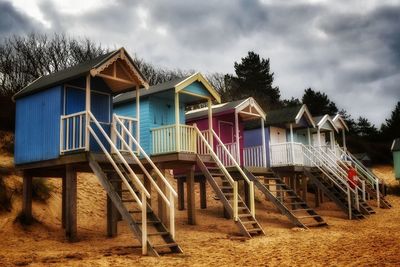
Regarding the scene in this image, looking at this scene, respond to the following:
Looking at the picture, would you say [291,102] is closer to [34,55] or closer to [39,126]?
[34,55]

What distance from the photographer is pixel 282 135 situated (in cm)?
2633

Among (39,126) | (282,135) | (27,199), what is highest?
(282,135)

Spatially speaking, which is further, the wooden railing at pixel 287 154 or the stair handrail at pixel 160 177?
the wooden railing at pixel 287 154

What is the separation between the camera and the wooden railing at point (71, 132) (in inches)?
540

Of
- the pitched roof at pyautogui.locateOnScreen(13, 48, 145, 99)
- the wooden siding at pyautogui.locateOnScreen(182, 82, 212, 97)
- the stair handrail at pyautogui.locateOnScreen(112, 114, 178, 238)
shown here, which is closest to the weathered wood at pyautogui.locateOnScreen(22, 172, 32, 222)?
the pitched roof at pyautogui.locateOnScreen(13, 48, 145, 99)

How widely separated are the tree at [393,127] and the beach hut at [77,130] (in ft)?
138

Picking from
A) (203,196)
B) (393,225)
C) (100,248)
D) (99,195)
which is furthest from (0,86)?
(393,225)

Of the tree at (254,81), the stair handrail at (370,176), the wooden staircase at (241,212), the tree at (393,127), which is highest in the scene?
the tree at (254,81)

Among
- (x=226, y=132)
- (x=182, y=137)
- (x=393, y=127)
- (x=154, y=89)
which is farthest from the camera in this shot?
(x=393, y=127)

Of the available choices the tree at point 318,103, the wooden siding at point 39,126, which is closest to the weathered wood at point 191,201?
the wooden siding at point 39,126

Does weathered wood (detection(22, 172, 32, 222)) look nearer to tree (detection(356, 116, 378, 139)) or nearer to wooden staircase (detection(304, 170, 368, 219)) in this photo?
A: wooden staircase (detection(304, 170, 368, 219))

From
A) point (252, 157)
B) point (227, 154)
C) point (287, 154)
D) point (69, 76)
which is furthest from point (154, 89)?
point (287, 154)

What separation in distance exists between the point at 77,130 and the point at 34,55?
22.8 metres

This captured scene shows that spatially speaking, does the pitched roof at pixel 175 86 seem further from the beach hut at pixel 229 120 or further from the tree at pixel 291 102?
the tree at pixel 291 102
